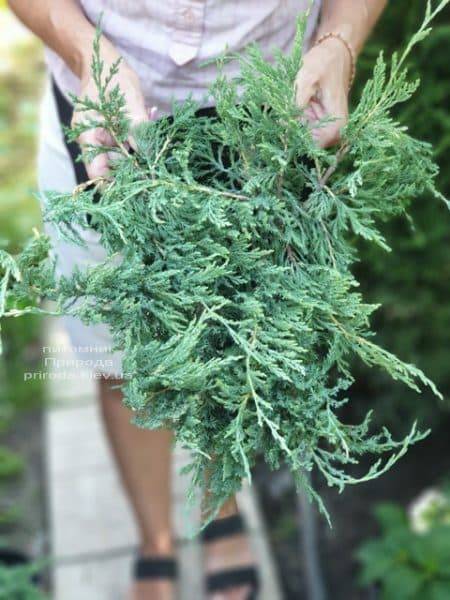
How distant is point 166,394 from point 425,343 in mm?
1746

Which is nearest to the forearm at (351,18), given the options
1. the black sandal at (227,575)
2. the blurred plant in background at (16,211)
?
the blurred plant in background at (16,211)

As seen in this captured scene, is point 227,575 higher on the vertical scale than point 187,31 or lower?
lower

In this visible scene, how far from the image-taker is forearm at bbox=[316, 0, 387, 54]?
4.42 ft

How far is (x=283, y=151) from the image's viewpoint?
1104 millimetres

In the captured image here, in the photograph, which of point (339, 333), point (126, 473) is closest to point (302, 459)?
point (339, 333)

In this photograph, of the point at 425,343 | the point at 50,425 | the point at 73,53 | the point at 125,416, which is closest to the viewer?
the point at 73,53

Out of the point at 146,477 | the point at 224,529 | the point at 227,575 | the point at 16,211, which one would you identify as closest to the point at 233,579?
the point at 227,575

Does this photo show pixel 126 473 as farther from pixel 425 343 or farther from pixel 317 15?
pixel 317 15

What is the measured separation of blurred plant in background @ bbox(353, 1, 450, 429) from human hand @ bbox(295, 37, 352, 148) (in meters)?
0.46

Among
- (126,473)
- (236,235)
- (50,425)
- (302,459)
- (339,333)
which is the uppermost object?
(50,425)

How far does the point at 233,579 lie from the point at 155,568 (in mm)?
220

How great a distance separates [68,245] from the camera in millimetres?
1719

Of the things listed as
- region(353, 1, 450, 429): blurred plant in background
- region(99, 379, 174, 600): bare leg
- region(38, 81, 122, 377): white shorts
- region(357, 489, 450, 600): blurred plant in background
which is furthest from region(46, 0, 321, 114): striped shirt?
region(357, 489, 450, 600): blurred plant in background

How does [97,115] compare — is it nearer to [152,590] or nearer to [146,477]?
[146,477]
